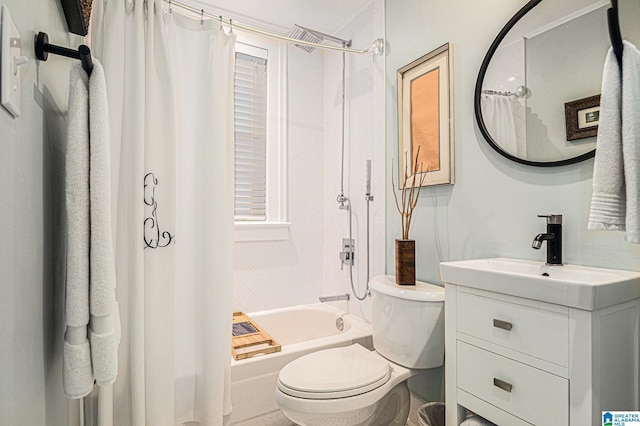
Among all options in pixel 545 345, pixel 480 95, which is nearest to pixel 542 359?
pixel 545 345

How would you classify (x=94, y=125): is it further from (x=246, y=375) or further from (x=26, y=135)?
(x=246, y=375)

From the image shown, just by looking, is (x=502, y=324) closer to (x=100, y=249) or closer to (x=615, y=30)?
(x=615, y=30)

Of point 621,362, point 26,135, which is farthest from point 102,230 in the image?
point 621,362

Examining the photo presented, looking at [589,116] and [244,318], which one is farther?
[244,318]

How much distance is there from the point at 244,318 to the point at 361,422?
106cm

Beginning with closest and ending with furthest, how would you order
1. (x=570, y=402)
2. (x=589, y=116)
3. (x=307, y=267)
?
(x=570, y=402) < (x=589, y=116) < (x=307, y=267)

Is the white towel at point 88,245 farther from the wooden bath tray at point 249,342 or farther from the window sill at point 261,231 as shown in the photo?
the window sill at point 261,231

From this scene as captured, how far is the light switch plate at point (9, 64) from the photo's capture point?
441 mm

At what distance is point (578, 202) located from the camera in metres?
1.21

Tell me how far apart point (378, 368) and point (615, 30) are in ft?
4.63

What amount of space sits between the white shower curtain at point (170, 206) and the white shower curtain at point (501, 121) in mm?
1212

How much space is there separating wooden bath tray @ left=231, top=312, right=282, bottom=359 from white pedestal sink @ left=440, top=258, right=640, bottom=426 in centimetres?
96

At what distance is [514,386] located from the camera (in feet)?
3.47

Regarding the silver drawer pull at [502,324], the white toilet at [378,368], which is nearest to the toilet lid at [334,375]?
the white toilet at [378,368]
